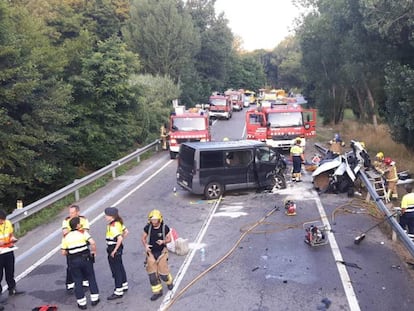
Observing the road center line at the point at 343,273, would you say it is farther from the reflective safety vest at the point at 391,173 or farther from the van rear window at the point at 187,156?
the van rear window at the point at 187,156

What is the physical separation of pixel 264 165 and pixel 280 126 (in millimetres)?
7854

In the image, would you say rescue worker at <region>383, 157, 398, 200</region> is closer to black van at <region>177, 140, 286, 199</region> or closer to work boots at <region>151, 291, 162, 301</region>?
black van at <region>177, 140, 286, 199</region>

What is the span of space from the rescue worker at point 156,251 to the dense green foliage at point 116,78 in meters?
9.34

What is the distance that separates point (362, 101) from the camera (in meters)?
37.0

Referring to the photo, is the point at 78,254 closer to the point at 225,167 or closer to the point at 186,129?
the point at 225,167

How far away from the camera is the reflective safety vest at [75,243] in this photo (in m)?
7.28

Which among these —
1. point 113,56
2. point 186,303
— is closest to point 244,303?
point 186,303

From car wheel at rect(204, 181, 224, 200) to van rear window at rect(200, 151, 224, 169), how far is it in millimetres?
601

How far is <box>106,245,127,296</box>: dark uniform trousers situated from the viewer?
24.8 ft

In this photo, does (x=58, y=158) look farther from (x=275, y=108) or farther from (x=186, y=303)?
(x=186, y=303)

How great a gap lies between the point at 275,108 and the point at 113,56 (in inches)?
374

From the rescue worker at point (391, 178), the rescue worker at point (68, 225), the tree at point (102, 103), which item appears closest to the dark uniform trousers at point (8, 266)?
the rescue worker at point (68, 225)

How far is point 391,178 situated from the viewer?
1372cm

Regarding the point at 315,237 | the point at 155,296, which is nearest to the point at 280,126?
the point at 315,237
